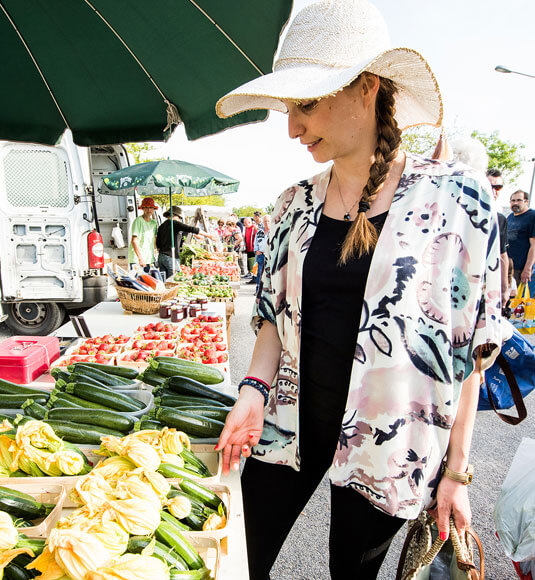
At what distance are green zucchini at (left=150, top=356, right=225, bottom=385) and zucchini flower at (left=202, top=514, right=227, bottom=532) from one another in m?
1.06

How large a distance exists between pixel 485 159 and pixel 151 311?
356 centimetres

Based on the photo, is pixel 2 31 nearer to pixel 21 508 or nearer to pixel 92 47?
pixel 92 47

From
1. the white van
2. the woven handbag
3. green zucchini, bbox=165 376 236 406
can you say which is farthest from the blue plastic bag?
the white van

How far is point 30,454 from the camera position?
4.77 feet

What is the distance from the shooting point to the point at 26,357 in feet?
8.05

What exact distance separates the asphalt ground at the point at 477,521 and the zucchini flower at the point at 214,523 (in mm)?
390

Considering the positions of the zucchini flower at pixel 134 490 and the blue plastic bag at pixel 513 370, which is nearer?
the zucchini flower at pixel 134 490

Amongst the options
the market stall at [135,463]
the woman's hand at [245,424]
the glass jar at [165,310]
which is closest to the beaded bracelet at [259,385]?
the woman's hand at [245,424]

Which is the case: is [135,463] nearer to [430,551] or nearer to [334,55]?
[430,551]

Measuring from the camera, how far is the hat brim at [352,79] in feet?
3.74

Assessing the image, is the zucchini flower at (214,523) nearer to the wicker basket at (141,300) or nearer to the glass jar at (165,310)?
the glass jar at (165,310)

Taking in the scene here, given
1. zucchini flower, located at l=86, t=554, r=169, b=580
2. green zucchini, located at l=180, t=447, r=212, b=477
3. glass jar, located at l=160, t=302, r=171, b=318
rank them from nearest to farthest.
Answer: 1. zucchini flower, located at l=86, t=554, r=169, b=580
2. green zucchini, located at l=180, t=447, r=212, b=477
3. glass jar, located at l=160, t=302, r=171, b=318

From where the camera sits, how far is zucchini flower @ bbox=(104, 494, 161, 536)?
1.07m

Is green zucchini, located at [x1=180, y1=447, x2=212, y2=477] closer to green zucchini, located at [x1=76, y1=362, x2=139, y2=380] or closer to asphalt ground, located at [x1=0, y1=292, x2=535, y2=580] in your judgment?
asphalt ground, located at [x1=0, y1=292, x2=535, y2=580]
